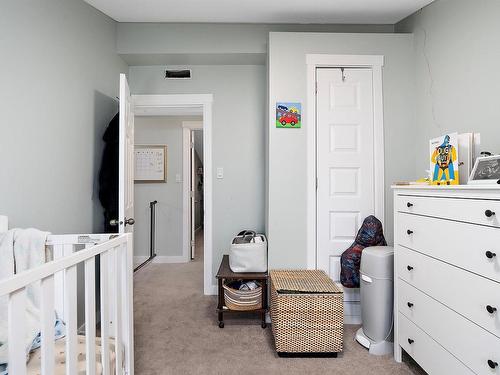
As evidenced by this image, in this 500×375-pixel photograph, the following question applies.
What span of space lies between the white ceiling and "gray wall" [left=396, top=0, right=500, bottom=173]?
0.25m

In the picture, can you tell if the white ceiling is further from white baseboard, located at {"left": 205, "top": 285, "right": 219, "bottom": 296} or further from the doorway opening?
white baseboard, located at {"left": 205, "top": 285, "right": 219, "bottom": 296}

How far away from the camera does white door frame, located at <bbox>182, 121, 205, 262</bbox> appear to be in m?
3.92

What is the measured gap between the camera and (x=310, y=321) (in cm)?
172

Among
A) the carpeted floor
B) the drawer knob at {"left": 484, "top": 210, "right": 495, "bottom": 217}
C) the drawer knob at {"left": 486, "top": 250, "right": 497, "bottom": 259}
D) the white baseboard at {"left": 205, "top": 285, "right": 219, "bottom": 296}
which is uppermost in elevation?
the drawer knob at {"left": 484, "top": 210, "right": 495, "bottom": 217}

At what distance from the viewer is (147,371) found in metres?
1.62

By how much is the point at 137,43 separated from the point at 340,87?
5.91 ft

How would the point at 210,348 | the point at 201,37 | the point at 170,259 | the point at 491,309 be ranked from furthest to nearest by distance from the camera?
1. the point at 170,259
2. the point at 201,37
3. the point at 210,348
4. the point at 491,309

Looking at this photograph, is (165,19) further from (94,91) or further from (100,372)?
(100,372)

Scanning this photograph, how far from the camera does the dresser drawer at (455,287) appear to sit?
108 centimetres

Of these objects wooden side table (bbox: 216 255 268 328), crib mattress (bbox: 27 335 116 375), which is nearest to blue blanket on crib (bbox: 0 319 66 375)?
crib mattress (bbox: 27 335 116 375)

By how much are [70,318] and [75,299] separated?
6 cm

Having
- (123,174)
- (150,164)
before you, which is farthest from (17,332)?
(150,164)

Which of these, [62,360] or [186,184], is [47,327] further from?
[186,184]

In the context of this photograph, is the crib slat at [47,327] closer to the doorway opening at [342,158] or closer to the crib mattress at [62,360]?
the crib mattress at [62,360]
